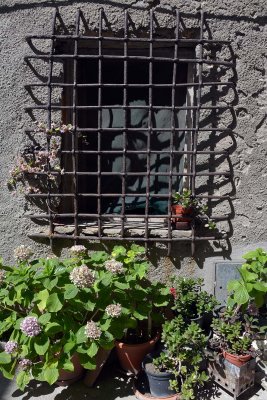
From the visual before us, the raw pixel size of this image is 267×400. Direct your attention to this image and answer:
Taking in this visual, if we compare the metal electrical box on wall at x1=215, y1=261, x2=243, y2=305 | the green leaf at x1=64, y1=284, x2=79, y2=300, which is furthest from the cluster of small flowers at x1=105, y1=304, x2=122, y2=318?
the metal electrical box on wall at x1=215, y1=261, x2=243, y2=305

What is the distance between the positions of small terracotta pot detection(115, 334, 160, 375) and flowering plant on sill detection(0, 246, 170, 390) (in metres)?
0.27

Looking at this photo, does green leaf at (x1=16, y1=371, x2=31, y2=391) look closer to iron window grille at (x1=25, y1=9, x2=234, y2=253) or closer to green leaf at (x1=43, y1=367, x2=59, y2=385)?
green leaf at (x1=43, y1=367, x2=59, y2=385)

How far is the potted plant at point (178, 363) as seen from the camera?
2490 millimetres

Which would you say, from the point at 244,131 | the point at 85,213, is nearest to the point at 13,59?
the point at 85,213

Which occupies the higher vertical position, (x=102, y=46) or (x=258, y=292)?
(x=102, y=46)

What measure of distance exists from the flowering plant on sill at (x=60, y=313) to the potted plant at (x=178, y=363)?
24 centimetres

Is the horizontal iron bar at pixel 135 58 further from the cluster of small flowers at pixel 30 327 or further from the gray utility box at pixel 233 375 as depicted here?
the gray utility box at pixel 233 375

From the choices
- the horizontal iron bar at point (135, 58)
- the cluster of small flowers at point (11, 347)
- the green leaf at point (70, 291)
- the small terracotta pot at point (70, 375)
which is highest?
the horizontal iron bar at point (135, 58)

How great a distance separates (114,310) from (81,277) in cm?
27

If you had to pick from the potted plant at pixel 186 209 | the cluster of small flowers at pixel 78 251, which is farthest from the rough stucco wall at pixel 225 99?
the cluster of small flowers at pixel 78 251

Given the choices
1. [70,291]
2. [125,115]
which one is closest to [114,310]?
[70,291]

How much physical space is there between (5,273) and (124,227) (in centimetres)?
90

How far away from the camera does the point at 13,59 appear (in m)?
2.95

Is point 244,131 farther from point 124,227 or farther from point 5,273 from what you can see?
point 5,273
